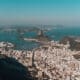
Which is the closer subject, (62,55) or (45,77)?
(45,77)

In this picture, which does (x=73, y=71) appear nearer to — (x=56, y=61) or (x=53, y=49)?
(x=56, y=61)

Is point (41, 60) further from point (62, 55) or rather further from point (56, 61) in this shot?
point (62, 55)

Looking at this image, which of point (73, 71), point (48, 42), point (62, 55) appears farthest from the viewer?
point (48, 42)

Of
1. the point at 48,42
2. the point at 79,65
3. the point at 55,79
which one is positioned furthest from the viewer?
the point at 48,42

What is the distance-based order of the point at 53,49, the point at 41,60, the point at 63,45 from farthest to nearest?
the point at 63,45 → the point at 53,49 → the point at 41,60

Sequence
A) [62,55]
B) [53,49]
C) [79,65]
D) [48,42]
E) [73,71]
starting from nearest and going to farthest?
[73,71]
[79,65]
[62,55]
[53,49]
[48,42]

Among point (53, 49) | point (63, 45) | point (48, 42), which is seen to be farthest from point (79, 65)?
point (48, 42)

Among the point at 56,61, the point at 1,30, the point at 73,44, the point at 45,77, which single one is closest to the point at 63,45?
the point at 73,44

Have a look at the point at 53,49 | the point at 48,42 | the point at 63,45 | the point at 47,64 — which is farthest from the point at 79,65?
the point at 48,42

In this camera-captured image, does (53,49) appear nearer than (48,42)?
Yes
